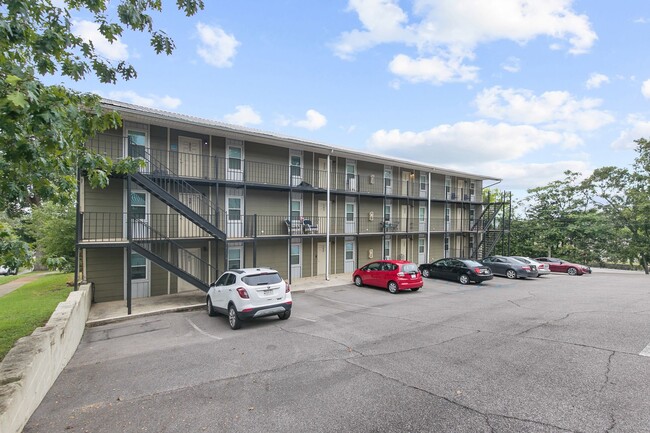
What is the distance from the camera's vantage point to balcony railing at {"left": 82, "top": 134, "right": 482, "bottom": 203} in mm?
12281

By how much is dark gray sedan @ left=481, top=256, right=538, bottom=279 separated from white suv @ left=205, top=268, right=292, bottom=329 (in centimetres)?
1590

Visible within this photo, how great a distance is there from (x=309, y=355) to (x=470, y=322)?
4986mm

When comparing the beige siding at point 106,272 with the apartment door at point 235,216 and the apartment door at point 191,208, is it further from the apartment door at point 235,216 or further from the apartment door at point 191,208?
the apartment door at point 235,216

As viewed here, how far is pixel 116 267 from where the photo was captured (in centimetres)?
1248

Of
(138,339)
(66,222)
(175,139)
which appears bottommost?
(138,339)

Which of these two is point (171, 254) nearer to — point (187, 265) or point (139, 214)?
point (187, 265)

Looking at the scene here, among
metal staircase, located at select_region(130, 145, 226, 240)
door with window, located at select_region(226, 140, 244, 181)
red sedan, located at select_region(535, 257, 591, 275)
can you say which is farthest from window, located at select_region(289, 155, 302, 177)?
red sedan, located at select_region(535, 257, 591, 275)

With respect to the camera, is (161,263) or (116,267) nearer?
(161,263)

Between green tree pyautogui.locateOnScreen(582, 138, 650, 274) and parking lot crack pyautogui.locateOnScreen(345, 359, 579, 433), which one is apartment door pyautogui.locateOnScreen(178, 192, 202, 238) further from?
green tree pyautogui.locateOnScreen(582, 138, 650, 274)

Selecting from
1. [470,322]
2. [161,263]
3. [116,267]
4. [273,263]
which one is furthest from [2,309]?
[470,322]

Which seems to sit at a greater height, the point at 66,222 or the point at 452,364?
the point at 66,222

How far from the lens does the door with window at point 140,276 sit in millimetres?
12781

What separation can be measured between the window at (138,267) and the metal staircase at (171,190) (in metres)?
2.91

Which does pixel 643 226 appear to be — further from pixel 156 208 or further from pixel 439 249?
pixel 156 208
